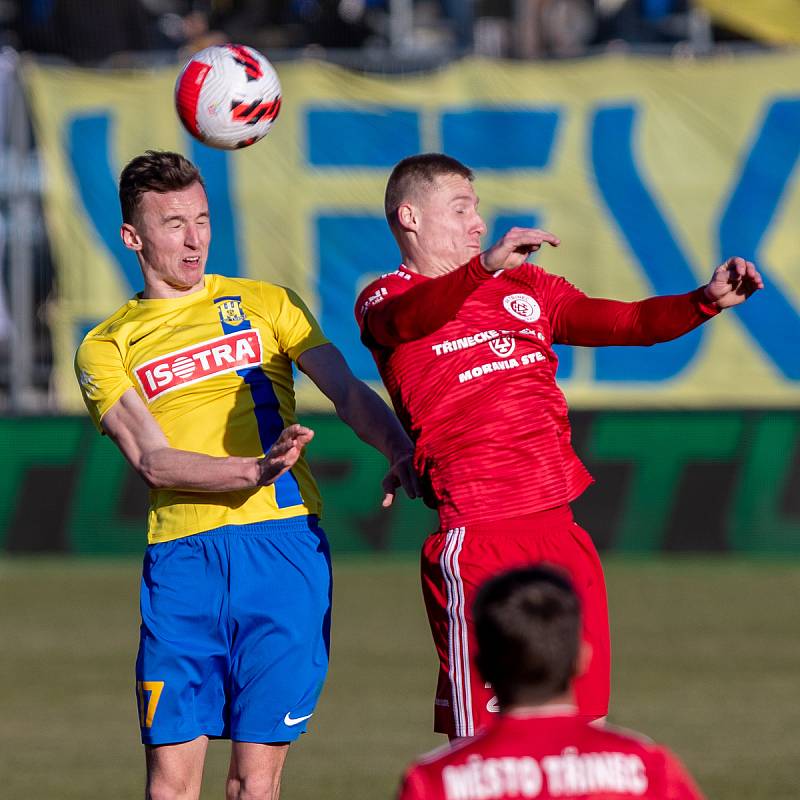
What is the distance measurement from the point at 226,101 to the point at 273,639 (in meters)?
2.22

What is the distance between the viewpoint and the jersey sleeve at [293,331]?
5.74 m

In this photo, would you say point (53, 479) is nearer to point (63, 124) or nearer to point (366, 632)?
point (63, 124)

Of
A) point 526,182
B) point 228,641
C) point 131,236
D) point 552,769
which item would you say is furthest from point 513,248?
point 526,182

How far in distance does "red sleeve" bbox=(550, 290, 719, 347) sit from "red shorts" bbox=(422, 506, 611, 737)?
0.60 metres

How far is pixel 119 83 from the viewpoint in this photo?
623 inches

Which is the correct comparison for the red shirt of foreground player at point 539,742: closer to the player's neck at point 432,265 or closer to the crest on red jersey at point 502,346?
the crest on red jersey at point 502,346

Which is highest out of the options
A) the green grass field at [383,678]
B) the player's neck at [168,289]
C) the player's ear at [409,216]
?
the player's ear at [409,216]

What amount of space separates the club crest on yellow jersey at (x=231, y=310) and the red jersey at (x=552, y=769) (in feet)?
8.46

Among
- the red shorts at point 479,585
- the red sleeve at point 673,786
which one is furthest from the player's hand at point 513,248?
the red sleeve at point 673,786

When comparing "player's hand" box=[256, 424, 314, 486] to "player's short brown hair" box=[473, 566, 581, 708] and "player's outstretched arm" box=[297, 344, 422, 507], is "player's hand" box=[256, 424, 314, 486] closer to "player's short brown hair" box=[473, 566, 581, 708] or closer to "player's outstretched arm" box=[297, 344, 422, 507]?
"player's outstretched arm" box=[297, 344, 422, 507]

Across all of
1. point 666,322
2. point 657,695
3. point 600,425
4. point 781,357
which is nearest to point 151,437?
point 666,322

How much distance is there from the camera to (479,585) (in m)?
5.30

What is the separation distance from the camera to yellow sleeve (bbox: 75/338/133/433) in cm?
557

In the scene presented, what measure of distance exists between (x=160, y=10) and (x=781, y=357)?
726cm
